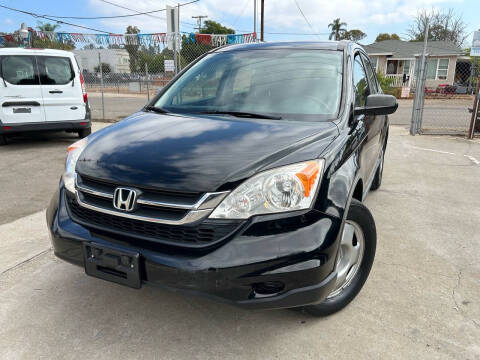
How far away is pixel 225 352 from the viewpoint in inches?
81.3

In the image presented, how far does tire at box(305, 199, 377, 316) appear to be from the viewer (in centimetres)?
226

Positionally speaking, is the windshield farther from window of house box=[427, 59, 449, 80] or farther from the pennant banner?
window of house box=[427, 59, 449, 80]

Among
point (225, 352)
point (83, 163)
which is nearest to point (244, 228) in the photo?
point (225, 352)

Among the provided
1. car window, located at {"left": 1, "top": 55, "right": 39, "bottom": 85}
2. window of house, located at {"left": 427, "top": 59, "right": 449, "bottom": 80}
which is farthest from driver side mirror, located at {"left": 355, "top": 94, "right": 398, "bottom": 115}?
window of house, located at {"left": 427, "top": 59, "right": 449, "bottom": 80}

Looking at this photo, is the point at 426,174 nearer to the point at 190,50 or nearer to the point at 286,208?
the point at 286,208

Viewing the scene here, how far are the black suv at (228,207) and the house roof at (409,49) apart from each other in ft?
119

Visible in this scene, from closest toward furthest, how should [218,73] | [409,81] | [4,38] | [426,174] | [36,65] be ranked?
[218,73], [426,174], [36,65], [4,38], [409,81]

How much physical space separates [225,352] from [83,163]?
1298mm

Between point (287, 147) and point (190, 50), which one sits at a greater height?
point (190, 50)

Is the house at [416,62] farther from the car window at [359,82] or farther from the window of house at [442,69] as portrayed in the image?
the car window at [359,82]

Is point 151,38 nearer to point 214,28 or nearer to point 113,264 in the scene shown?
point 113,264

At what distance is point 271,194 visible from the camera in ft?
5.98

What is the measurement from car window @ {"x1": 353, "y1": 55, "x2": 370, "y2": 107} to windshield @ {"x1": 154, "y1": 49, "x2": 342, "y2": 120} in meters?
0.21

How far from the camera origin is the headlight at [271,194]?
1799 mm
